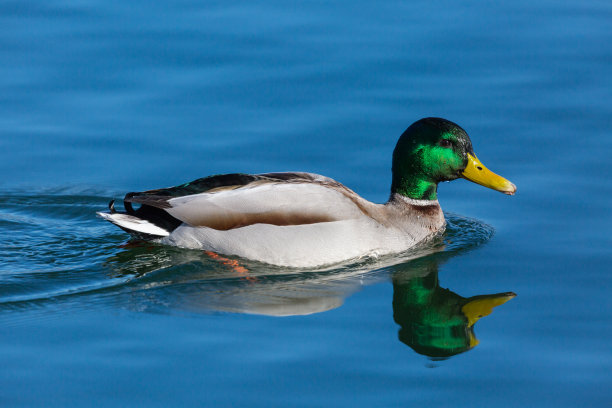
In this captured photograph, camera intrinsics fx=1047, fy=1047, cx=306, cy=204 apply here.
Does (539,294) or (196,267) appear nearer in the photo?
(539,294)

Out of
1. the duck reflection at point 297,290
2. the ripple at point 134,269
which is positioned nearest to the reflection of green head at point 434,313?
the duck reflection at point 297,290

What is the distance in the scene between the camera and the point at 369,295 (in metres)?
8.41

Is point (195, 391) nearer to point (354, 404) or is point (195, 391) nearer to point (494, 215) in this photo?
point (354, 404)

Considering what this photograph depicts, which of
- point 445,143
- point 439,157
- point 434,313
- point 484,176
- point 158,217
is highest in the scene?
point 445,143

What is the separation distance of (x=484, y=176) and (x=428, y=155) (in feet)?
1.80

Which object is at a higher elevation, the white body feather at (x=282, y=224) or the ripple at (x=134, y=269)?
the white body feather at (x=282, y=224)

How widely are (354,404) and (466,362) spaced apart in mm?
1051

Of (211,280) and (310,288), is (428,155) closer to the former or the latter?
(310,288)

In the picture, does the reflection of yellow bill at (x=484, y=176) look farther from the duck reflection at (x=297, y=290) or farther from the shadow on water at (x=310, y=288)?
the duck reflection at (x=297, y=290)

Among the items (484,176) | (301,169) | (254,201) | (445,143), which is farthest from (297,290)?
(301,169)

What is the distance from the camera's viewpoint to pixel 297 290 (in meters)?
8.52

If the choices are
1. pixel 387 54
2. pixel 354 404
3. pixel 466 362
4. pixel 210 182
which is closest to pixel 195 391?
pixel 354 404

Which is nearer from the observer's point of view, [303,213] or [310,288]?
[310,288]

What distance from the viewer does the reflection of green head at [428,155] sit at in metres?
9.55
